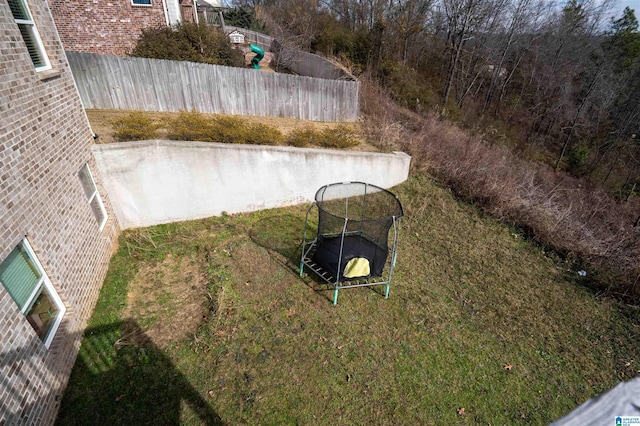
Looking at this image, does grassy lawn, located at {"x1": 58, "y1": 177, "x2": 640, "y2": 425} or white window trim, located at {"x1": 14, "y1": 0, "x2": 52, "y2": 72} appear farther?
white window trim, located at {"x1": 14, "y1": 0, "x2": 52, "y2": 72}

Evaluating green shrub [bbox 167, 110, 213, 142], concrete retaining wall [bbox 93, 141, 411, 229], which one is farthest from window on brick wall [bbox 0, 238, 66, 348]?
green shrub [bbox 167, 110, 213, 142]

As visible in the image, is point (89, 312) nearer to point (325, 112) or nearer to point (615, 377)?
point (615, 377)

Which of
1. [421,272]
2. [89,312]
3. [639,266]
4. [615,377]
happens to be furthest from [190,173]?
[639,266]

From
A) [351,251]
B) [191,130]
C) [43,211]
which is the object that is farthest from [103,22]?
[351,251]

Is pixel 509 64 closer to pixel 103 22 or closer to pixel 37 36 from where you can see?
pixel 103 22

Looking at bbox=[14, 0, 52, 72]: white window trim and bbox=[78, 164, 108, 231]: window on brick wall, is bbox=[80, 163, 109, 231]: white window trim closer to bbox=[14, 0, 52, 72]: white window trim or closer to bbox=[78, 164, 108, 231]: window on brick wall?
bbox=[78, 164, 108, 231]: window on brick wall

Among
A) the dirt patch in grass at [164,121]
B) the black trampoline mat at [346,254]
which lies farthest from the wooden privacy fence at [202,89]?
the black trampoline mat at [346,254]
